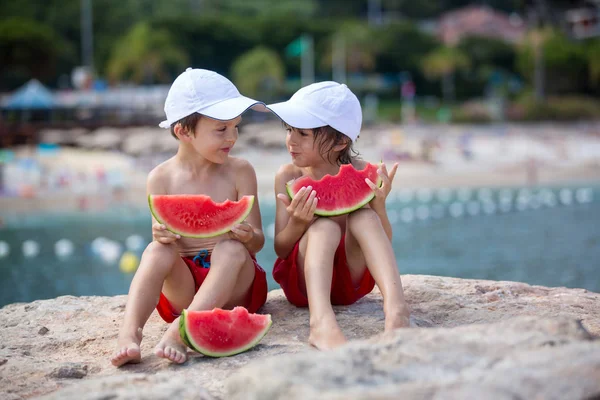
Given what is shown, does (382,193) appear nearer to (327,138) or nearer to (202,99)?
(327,138)

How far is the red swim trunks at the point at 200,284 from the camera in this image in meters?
3.49

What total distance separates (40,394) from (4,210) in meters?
15.6

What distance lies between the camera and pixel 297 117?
362 cm

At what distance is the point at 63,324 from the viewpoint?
3932 mm

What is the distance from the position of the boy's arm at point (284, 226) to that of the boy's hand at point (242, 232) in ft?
0.76

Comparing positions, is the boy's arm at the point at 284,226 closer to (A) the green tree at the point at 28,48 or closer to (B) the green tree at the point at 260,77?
(B) the green tree at the point at 260,77

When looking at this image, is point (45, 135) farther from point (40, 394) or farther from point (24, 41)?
point (40, 394)

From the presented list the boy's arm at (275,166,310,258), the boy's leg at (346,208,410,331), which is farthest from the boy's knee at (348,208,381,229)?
the boy's arm at (275,166,310,258)

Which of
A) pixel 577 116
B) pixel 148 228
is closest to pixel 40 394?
pixel 148 228

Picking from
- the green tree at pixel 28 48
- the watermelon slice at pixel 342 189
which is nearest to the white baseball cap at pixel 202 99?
the watermelon slice at pixel 342 189

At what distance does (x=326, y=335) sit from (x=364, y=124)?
2940cm

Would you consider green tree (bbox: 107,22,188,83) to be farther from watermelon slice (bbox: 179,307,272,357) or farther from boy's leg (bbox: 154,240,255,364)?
watermelon slice (bbox: 179,307,272,357)

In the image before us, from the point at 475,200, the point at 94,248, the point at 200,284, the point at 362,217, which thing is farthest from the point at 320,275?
the point at 475,200

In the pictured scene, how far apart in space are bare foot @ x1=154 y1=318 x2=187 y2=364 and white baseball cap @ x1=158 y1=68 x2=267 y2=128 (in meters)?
1.06
